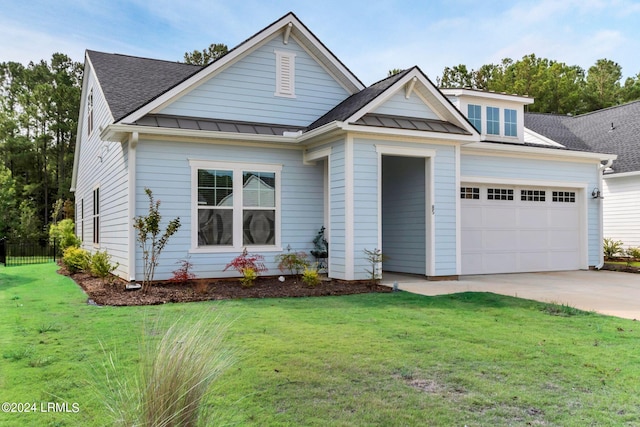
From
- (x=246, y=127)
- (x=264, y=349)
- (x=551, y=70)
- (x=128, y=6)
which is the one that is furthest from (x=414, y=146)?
(x=551, y=70)

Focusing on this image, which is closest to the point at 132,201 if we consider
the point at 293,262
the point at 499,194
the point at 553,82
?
the point at 293,262

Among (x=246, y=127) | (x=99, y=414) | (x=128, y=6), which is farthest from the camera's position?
(x=128, y=6)

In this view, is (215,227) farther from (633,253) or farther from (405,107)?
(633,253)

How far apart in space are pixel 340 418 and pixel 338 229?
291 inches

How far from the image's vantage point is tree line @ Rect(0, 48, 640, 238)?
33.0 m

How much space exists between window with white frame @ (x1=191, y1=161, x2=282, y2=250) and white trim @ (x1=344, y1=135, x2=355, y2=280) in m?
1.94

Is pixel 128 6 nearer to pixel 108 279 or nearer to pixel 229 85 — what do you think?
pixel 229 85

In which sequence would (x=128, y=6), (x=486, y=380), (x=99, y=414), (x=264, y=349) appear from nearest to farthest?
(x=99, y=414) → (x=486, y=380) → (x=264, y=349) → (x=128, y=6)

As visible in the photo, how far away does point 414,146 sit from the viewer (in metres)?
11.3

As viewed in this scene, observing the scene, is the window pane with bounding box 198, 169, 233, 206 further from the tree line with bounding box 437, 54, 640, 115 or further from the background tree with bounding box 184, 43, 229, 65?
the tree line with bounding box 437, 54, 640, 115

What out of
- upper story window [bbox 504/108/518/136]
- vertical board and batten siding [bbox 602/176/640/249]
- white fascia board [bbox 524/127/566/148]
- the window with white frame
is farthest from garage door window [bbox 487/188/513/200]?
vertical board and batten siding [bbox 602/176/640/249]

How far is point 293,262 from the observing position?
11320mm

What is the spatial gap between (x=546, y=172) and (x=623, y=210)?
22.0 ft

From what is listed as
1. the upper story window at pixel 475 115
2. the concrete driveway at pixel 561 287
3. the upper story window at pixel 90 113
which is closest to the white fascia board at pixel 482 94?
the upper story window at pixel 475 115
